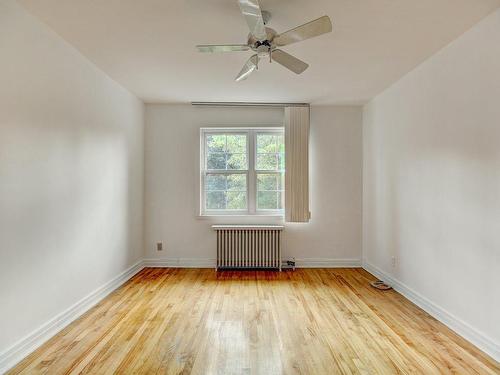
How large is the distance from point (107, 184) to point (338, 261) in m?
3.44

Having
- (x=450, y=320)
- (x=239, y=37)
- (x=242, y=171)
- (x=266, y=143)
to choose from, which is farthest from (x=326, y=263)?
(x=239, y=37)

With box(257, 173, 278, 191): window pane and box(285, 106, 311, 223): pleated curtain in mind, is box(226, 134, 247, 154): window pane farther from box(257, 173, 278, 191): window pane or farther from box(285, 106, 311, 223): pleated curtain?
box(285, 106, 311, 223): pleated curtain

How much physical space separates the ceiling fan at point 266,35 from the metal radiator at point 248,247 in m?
2.54

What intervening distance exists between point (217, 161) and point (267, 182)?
0.85 m

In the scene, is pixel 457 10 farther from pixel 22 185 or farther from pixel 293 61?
pixel 22 185

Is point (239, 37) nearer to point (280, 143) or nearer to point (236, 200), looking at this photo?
point (280, 143)

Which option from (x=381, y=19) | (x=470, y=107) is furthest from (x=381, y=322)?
(x=381, y=19)

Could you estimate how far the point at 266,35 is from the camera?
229 centimetres

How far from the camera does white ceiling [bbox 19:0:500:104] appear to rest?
88.7 inches

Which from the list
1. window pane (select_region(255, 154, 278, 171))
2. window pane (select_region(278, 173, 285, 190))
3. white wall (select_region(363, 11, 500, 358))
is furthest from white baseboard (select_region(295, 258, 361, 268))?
window pane (select_region(255, 154, 278, 171))

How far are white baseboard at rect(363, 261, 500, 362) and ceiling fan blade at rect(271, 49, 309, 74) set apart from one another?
248 centimetres

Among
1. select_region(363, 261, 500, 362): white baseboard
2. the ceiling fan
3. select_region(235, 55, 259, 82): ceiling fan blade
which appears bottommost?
select_region(363, 261, 500, 362): white baseboard

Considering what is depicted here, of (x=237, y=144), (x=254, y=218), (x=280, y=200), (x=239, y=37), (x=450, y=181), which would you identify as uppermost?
(x=239, y=37)

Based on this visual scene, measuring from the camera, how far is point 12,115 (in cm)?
221
